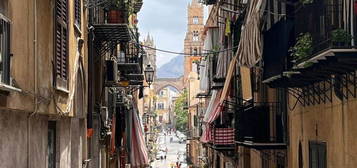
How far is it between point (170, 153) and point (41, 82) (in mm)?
109185

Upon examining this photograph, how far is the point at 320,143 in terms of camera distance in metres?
10.8

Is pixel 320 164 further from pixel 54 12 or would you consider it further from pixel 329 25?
pixel 54 12

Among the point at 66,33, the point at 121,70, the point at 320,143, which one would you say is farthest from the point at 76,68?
the point at 121,70

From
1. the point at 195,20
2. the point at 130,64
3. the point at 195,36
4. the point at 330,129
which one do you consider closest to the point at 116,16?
the point at 130,64

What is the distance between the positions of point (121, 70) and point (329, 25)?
15.7m

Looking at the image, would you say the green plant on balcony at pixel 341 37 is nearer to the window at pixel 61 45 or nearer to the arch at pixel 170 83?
the window at pixel 61 45

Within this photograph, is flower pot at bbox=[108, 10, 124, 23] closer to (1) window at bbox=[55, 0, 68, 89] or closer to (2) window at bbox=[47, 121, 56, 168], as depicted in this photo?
(1) window at bbox=[55, 0, 68, 89]

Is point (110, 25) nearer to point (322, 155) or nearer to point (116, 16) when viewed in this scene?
point (116, 16)

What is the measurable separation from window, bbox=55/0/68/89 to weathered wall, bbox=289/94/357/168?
426cm

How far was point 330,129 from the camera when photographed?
32.7ft

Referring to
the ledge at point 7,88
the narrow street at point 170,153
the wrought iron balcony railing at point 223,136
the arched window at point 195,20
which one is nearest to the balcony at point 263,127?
the wrought iron balcony railing at point 223,136

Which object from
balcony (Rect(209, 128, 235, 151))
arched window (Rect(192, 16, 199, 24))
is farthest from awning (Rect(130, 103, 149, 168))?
arched window (Rect(192, 16, 199, 24))

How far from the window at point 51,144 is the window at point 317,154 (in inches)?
174

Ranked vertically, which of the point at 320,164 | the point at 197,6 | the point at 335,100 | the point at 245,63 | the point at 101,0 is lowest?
the point at 320,164
